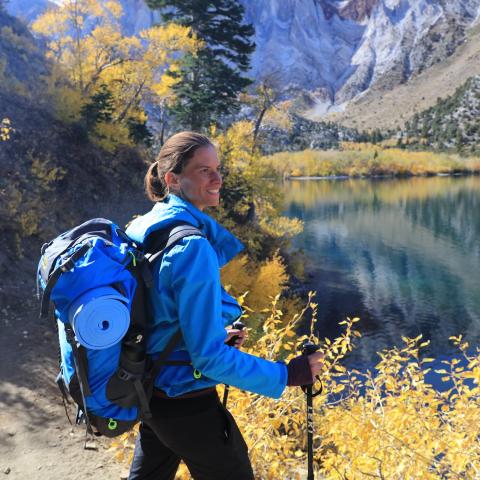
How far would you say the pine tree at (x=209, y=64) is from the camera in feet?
72.1

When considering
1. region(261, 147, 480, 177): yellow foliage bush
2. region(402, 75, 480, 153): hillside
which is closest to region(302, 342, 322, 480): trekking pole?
region(261, 147, 480, 177): yellow foliage bush

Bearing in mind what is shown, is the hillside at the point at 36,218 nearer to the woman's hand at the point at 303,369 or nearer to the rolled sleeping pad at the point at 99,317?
the woman's hand at the point at 303,369

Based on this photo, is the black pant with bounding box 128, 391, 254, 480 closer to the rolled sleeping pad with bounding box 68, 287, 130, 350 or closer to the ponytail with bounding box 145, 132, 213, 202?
the rolled sleeping pad with bounding box 68, 287, 130, 350

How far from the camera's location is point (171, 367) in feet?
6.06

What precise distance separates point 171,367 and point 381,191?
64.5 m

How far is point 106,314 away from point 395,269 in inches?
974

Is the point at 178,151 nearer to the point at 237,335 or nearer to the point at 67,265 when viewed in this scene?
→ the point at 67,265

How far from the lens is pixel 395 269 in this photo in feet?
81.4

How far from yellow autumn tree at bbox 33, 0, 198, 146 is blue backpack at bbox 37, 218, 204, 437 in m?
16.4

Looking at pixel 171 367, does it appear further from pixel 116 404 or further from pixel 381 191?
pixel 381 191

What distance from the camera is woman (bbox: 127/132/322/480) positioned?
65.0 inches

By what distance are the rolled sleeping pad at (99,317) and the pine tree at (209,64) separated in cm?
2092

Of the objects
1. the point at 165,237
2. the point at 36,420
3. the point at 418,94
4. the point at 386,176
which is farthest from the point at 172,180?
the point at 418,94

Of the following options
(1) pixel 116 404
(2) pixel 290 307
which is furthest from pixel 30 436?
(2) pixel 290 307
